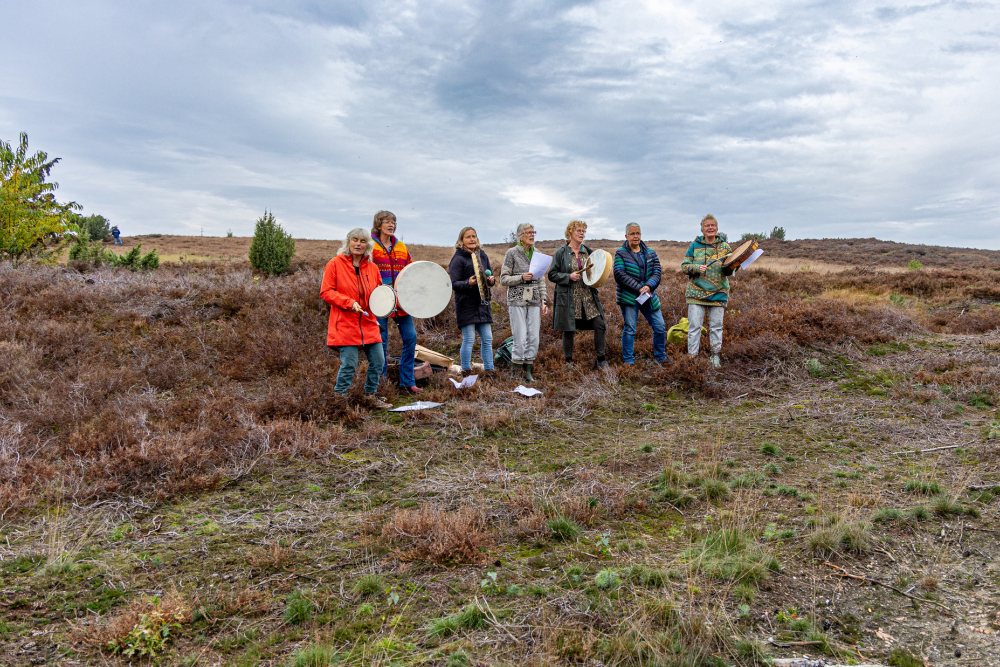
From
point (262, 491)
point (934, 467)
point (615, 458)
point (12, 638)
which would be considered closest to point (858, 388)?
point (934, 467)

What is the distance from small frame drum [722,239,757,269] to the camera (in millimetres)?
8500

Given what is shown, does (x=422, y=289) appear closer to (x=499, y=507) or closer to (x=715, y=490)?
(x=499, y=507)

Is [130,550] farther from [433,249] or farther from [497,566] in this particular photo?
[433,249]

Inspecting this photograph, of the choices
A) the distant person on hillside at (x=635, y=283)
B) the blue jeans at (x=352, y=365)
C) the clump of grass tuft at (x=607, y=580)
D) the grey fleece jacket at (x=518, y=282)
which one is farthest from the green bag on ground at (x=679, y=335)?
the clump of grass tuft at (x=607, y=580)

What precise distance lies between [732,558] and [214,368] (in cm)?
821

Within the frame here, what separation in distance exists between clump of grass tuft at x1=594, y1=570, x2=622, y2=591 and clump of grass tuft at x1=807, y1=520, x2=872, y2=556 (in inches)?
58.5

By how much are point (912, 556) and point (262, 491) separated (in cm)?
512

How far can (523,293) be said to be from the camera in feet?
26.8

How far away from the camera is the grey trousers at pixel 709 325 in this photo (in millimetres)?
9008

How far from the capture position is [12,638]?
3070mm

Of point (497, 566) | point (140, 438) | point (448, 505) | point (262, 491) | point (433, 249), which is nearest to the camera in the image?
point (497, 566)

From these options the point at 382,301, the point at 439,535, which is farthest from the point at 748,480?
the point at 382,301

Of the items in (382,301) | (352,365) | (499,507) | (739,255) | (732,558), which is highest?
(739,255)

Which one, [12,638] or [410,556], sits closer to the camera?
[12,638]
